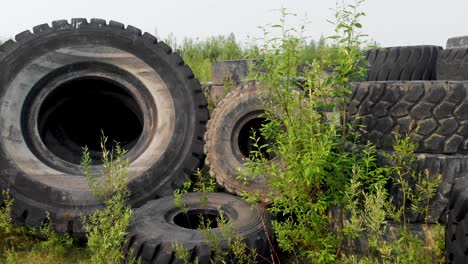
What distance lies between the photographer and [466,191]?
218 centimetres

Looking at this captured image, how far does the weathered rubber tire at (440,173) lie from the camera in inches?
103

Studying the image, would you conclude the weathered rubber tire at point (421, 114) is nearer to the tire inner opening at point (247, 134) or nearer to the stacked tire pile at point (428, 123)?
the stacked tire pile at point (428, 123)

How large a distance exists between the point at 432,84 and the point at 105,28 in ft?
10.8

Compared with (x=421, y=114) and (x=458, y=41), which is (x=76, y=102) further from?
(x=458, y=41)

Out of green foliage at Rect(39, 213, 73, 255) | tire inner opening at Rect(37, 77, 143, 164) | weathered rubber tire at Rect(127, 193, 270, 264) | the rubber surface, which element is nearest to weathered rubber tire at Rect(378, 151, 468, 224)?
weathered rubber tire at Rect(127, 193, 270, 264)

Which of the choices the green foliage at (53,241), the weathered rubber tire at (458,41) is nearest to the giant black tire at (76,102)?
the green foliage at (53,241)

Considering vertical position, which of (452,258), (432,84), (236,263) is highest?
(432,84)

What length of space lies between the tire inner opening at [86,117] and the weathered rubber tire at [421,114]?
2.74 m

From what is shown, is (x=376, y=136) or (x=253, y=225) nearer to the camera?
(x=376, y=136)

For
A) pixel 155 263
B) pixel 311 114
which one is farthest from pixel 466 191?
pixel 155 263

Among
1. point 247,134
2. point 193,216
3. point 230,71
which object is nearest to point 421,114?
point 193,216

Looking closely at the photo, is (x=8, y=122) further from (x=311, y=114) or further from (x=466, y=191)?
(x=466, y=191)

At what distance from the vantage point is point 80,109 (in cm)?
504

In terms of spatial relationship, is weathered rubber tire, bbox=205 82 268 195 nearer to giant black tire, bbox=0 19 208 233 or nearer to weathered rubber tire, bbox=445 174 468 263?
giant black tire, bbox=0 19 208 233
